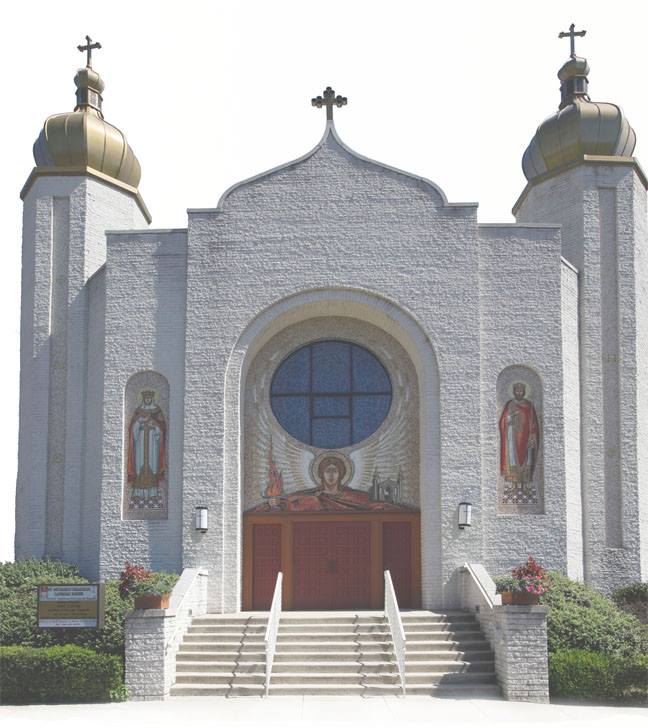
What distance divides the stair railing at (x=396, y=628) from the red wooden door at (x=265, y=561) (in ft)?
10.3

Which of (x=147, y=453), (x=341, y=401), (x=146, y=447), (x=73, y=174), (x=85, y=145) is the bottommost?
(x=147, y=453)

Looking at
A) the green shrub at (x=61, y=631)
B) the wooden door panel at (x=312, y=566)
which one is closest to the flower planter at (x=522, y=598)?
the wooden door panel at (x=312, y=566)

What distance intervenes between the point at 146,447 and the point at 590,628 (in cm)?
944

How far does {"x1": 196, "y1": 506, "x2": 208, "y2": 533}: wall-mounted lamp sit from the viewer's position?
22469 millimetres

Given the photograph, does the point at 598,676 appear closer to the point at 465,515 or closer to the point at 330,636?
the point at 330,636

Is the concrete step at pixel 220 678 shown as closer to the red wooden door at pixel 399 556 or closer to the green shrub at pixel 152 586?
the green shrub at pixel 152 586

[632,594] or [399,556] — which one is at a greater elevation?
[399,556]

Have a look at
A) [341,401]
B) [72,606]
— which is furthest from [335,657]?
[341,401]

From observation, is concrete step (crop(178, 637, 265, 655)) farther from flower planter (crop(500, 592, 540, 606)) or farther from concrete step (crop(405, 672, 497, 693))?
flower planter (crop(500, 592, 540, 606))


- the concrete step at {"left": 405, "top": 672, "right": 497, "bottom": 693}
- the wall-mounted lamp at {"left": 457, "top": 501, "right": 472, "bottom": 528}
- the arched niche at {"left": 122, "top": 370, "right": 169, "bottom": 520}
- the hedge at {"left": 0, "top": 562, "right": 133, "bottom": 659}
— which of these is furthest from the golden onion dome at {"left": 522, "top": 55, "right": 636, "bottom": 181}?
the hedge at {"left": 0, "top": 562, "right": 133, "bottom": 659}

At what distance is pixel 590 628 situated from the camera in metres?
19.0

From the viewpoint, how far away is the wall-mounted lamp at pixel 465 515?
2239 cm

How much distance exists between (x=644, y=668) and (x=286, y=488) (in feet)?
27.3

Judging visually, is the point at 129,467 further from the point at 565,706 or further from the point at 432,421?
the point at 565,706
